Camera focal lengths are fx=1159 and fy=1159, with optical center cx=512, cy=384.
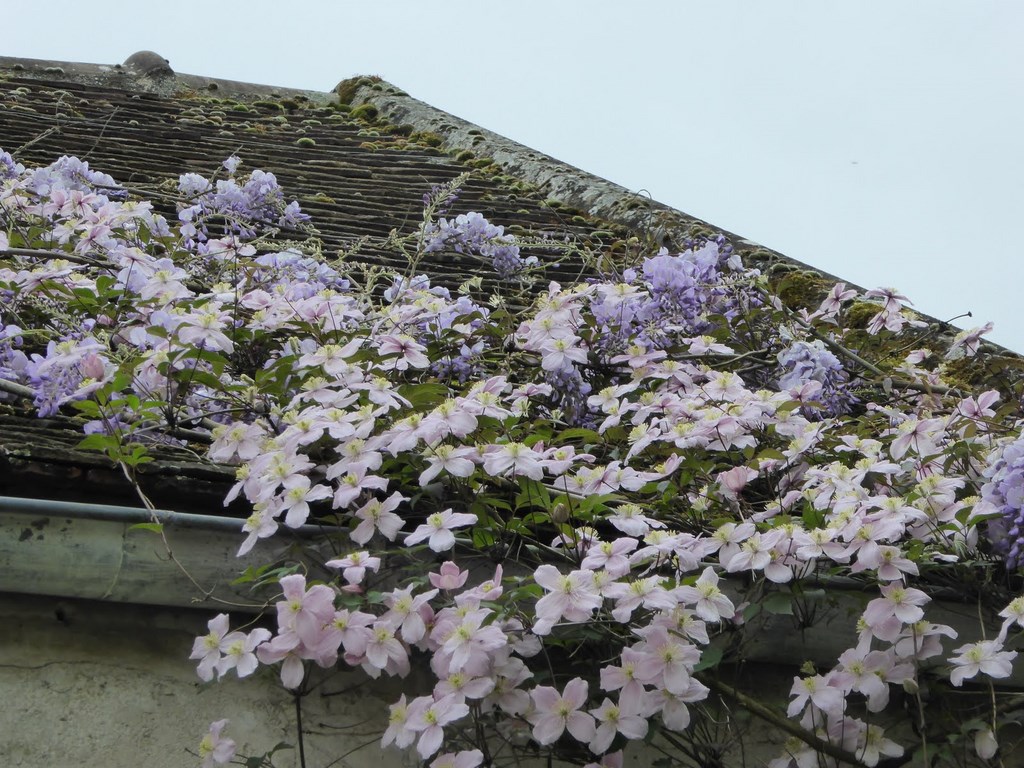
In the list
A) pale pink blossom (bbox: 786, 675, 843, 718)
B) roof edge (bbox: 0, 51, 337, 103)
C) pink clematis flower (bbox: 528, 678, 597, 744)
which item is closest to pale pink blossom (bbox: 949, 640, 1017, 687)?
pale pink blossom (bbox: 786, 675, 843, 718)

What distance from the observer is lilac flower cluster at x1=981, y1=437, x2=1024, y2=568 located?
7.64ft

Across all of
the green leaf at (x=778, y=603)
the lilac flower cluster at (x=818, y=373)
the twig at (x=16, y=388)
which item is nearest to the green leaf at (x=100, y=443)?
the twig at (x=16, y=388)

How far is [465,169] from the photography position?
6.33 m

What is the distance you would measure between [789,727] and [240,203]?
10.8ft

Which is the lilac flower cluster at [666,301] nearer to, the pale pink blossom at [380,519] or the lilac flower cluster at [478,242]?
the lilac flower cluster at [478,242]

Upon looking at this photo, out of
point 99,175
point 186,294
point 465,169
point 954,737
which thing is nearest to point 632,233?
point 465,169

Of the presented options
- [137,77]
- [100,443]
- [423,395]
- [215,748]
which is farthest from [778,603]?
[137,77]

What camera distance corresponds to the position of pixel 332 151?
21.1 feet

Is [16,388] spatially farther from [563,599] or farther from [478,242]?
[478,242]

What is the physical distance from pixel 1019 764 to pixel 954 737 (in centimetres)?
23

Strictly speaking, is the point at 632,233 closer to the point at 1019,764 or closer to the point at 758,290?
the point at 758,290

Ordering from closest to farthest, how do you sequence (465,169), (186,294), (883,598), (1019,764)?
(883,598), (1019,764), (186,294), (465,169)

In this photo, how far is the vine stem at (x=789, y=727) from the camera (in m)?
2.25

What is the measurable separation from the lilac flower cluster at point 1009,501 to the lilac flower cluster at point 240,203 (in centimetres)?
305
